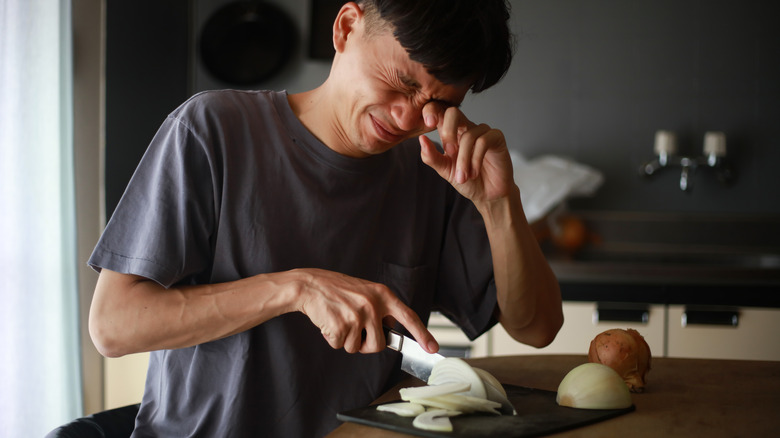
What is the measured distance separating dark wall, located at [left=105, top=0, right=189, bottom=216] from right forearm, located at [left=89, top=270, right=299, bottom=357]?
1.68 m

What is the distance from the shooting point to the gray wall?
296 centimetres

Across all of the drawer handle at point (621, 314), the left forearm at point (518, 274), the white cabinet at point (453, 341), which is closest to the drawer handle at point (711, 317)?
the drawer handle at point (621, 314)

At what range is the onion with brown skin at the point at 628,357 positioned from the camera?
1.07 metres

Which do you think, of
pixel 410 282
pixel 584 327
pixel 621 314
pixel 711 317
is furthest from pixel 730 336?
pixel 410 282

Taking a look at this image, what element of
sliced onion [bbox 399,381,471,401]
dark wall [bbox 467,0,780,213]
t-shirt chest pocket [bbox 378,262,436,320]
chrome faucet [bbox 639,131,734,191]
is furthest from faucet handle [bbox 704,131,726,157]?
sliced onion [bbox 399,381,471,401]

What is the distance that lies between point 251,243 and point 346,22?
37 centimetres

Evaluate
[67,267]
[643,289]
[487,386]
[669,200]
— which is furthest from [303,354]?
[669,200]

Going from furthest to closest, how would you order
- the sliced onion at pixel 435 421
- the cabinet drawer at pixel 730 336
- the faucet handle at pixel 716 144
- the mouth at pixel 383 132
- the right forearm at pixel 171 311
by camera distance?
the faucet handle at pixel 716 144 < the cabinet drawer at pixel 730 336 < the mouth at pixel 383 132 < the right forearm at pixel 171 311 < the sliced onion at pixel 435 421

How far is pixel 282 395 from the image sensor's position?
3.63ft

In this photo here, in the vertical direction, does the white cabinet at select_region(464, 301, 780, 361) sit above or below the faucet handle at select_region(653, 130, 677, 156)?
below

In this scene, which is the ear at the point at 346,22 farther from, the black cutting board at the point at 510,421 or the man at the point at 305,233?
the black cutting board at the point at 510,421

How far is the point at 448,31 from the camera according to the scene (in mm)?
998

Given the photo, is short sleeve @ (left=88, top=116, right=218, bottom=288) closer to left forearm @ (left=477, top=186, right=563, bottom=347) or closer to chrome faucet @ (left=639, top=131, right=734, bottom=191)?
left forearm @ (left=477, top=186, right=563, bottom=347)

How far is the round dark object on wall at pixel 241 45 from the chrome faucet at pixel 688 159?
1697mm
